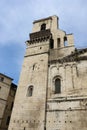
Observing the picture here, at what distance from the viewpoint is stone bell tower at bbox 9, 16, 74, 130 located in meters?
18.2

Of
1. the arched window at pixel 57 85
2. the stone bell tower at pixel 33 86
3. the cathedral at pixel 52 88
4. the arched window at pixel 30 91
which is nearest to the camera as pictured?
the cathedral at pixel 52 88

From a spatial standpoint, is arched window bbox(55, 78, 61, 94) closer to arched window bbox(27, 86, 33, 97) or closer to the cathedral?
the cathedral

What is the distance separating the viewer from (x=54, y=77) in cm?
2095

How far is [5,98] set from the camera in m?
28.8

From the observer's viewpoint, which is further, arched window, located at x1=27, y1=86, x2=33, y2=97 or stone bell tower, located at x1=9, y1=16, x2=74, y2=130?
arched window, located at x1=27, y1=86, x2=33, y2=97

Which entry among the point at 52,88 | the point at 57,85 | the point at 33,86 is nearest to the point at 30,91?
the point at 33,86

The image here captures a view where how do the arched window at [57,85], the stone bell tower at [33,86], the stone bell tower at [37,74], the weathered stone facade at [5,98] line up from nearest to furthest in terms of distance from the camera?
1. the stone bell tower at [33,86]
2. the stone bell tower at [37,74]
3. the arched window at [57,85]
4. the weathered stone facade at [5,98]

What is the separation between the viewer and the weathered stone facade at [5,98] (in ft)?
90.6

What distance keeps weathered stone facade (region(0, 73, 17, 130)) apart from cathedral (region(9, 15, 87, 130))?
794cm

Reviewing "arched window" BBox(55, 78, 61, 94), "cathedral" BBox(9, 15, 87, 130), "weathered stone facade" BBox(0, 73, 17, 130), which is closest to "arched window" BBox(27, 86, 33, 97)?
"cathedral" BBox(9, 15, 87, 130)

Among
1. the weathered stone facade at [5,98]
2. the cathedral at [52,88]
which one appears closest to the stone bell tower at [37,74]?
the cathedral at [52,88]

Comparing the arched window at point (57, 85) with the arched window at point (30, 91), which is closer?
the arched window at point (57, 85)

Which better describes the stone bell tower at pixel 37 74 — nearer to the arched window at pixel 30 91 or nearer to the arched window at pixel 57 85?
the arched window at pixel 30 91

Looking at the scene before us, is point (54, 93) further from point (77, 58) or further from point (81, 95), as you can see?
point (77, 58)
